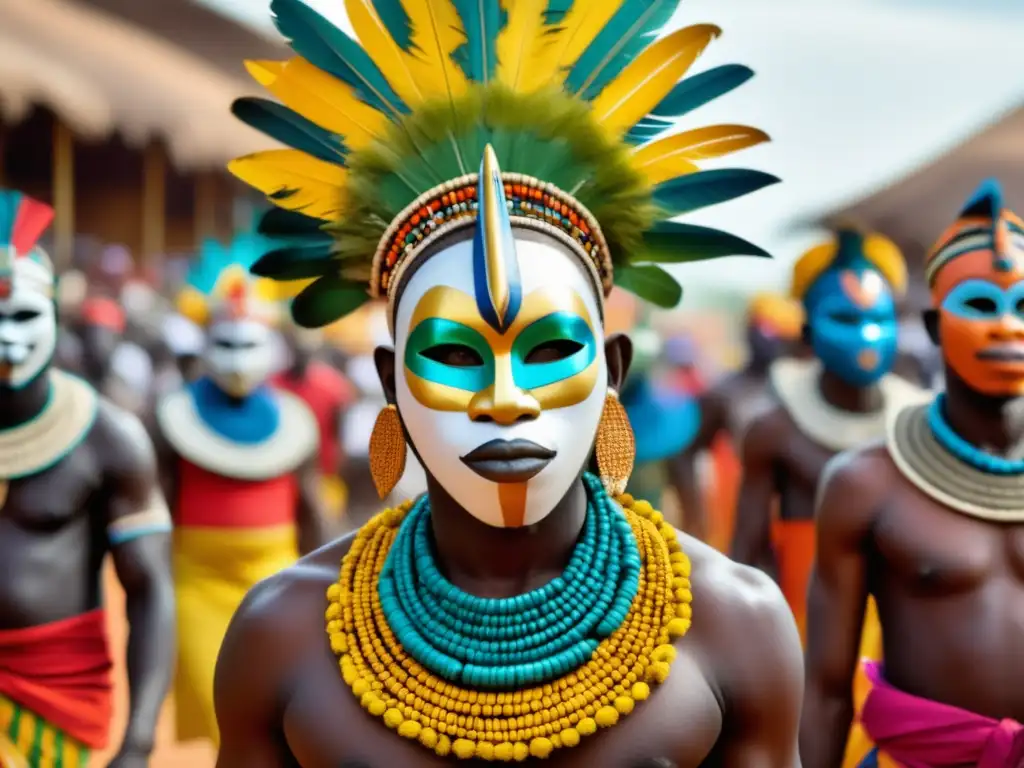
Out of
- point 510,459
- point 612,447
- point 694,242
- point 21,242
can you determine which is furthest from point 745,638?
point 21,242

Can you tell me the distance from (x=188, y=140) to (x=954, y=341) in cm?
1949

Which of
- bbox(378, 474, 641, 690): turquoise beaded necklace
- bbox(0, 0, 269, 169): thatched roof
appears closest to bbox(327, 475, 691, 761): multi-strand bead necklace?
bbox(378, 474, 641, 690): turquoise beaded necklace

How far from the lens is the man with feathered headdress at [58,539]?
414 centimetres

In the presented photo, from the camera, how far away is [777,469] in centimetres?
575

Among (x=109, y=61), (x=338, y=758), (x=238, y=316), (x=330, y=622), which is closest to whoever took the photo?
(x=338, y=758)

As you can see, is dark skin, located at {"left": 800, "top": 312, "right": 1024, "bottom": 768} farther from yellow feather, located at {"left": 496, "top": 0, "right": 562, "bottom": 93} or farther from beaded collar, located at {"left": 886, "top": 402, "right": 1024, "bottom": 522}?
yellow feather, located at {"left": 496, "top": 0, "right": 562, "bottom": 93}

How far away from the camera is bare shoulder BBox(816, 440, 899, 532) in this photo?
12.0ft

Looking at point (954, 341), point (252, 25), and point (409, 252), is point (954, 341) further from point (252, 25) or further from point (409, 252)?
point (252, 25)

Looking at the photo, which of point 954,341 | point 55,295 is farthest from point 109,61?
point 954,341

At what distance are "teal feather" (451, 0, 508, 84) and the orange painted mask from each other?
1.85 m

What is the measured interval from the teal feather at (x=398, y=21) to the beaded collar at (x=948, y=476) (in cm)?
203

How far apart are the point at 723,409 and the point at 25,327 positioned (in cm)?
600

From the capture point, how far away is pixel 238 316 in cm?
652

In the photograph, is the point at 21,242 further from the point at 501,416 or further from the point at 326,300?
the point at 501,416
